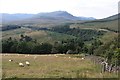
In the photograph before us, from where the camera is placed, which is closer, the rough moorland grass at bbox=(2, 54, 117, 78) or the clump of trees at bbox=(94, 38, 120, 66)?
the rough moorland grass at bbox=(2, 54, 117, 78)

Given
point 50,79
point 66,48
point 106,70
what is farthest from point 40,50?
point 50,79

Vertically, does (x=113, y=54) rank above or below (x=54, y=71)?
above

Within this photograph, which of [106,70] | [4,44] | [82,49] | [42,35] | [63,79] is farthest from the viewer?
[42,35]

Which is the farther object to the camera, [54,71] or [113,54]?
[113,54]

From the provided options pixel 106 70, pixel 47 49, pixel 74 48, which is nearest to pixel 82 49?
pixel 74 48

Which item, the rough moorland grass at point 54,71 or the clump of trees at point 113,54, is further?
the clump of trees at point 113,54

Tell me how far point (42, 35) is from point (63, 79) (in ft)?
553

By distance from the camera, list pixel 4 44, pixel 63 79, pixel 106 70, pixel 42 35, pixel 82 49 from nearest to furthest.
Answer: pixel 63 79 < pixel 106 70 < pixel 4 44 < pixel 82 49 < pixel 42 35

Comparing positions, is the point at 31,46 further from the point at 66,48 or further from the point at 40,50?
the point at 66,48

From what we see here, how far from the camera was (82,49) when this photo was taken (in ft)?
358

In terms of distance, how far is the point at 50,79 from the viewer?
25.1 metres

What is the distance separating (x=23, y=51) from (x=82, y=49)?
20668 millimetres

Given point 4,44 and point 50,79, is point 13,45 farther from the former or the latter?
point 50,79

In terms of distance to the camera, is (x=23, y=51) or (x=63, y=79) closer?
(x=63, y=79)
